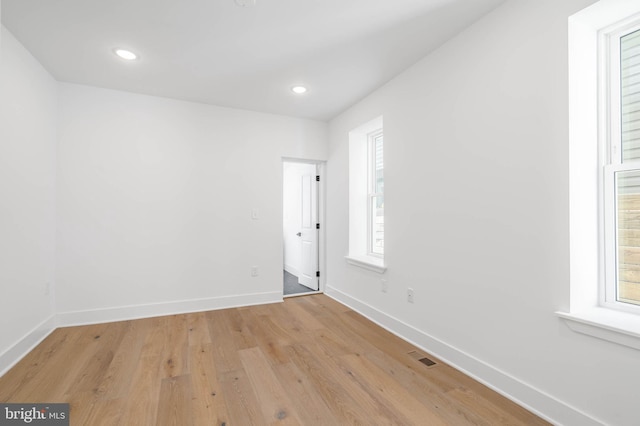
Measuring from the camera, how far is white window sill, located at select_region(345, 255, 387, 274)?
3237 mm

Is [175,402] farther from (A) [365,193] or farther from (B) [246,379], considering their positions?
(A) [365,193]

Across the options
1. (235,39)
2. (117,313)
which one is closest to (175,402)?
(117,313)

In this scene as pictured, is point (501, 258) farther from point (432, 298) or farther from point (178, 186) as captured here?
point (178, 186)

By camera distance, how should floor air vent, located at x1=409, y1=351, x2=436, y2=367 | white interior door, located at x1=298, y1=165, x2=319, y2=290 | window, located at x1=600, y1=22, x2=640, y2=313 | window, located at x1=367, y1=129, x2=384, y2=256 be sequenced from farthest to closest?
white interior door, located at x1=298, y1=165, x2=319, y2=290 → window, located at x1=367, y1=129, x2=384, y2=256 → floor air vent, located at x1=409, y1=351, x2=436, y2=367 → window, located at x1=600, y1=22, x2=640, y2=313

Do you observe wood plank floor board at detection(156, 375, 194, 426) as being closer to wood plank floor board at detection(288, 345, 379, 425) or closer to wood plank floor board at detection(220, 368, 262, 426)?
wood plank floor board at detection(220, 368, 262, 426)

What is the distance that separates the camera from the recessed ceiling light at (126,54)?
257 centimetres

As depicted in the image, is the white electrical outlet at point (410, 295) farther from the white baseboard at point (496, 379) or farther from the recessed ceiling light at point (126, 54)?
the recessed ceiling light at point (126, 54)

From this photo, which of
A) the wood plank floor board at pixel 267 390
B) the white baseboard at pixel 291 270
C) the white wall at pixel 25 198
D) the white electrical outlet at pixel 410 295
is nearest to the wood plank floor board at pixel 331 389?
the wood plank floor board at pixel 267 390

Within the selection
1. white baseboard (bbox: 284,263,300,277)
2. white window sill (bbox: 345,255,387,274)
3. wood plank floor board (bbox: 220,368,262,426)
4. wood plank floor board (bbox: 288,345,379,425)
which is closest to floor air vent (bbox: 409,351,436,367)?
wood plank floor board (bbox: 288,345,379,425)

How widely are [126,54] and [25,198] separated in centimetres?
153

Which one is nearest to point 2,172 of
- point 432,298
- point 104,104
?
point 104,104

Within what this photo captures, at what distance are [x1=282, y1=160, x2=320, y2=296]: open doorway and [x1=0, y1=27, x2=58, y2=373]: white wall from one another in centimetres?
264

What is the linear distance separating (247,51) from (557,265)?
8.98ft
